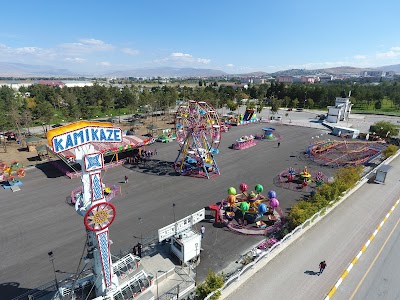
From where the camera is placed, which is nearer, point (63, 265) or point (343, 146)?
point (63, 265)

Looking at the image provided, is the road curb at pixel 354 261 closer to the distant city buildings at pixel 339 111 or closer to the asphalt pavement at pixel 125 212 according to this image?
the asphalt pavement at pixel 125 212

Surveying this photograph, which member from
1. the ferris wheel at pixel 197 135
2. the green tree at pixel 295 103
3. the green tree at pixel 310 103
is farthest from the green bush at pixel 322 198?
the green tree at pixel 310 103

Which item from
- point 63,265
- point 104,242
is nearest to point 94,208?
point 104,242

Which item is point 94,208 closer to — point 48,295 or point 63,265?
point 48,295

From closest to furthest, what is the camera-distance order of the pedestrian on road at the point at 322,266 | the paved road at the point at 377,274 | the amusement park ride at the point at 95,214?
the amusement park ride at the point at 95,214 → the paved road at the point at 377,274 → the pedestrian on road at the point at 322,266

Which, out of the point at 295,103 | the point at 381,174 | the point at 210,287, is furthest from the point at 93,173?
the point at 295,103

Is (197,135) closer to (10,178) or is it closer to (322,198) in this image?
(322,198)
